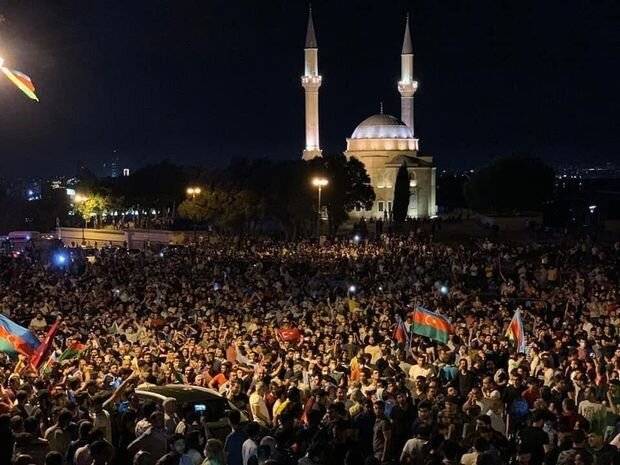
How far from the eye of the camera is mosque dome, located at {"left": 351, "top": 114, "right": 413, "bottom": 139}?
85812 mm

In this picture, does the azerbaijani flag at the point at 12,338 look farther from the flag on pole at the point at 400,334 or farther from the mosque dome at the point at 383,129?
the mosque dome at the point at 383,129

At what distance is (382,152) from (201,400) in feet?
246

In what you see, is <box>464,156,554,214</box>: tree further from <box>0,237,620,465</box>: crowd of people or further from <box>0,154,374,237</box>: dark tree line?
<box>0,237,620,465</box>: crowd of people

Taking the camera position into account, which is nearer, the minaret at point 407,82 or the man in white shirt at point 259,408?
the man in white shirt at point 259,408

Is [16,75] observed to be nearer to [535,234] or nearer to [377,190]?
[535,234]

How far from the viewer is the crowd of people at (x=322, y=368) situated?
8.55 metres

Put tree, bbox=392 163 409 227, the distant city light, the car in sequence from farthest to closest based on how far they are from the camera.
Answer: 1. tree, bbox=392 163 409 227
2. the distant city light
3. the car

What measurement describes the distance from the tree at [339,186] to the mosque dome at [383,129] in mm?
16323

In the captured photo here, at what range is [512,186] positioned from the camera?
72.1m

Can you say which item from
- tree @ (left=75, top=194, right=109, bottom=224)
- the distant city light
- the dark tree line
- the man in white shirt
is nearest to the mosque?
the dark tree line

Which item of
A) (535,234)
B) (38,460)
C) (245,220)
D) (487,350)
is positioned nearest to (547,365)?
(487,350)

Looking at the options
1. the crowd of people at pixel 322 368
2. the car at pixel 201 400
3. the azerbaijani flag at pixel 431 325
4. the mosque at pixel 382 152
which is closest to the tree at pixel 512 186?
the mosque at pixel 382 152

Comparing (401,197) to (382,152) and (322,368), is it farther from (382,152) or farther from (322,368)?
(322,368)

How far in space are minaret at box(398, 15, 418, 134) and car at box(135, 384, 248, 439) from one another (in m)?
79.5
